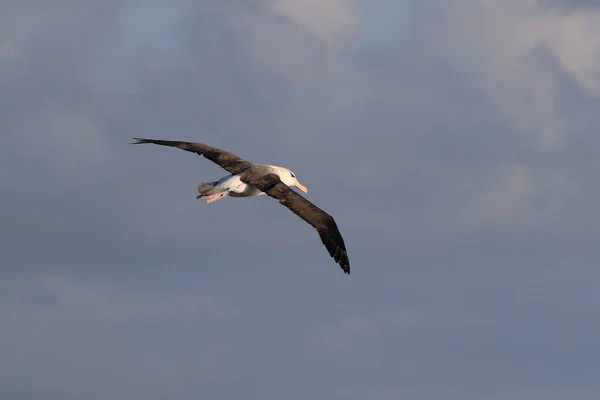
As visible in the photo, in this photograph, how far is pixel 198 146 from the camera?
4031 centimetres

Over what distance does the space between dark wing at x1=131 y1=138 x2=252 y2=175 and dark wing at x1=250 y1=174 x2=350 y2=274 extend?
86 centimetres

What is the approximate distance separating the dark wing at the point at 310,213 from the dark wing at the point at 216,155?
0.86 metres

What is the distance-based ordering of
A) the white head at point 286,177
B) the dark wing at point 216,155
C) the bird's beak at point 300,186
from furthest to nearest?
1. the bird's beak at point 300,186
2. the white head at point 286,177
3. the dark wing at point 216,155

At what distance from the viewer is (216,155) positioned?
Answer: 3975cm

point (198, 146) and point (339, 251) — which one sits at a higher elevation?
point (198, 146)

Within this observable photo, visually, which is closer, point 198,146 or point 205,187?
point 205,187

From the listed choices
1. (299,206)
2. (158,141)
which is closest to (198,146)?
(158,141)

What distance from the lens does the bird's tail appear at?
122 ft

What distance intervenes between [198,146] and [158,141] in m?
1.10

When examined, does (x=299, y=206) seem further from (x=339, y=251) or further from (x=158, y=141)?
(x=158, y=141)

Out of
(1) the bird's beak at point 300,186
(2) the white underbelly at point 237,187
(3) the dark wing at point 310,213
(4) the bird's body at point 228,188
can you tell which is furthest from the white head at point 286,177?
(3) the dark wing at point 310,213

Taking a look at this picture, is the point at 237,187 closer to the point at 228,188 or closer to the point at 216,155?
the point at 228,188

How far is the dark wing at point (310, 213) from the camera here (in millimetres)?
37688

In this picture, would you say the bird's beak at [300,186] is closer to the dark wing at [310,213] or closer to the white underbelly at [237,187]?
the white underbelly at [237,187]
